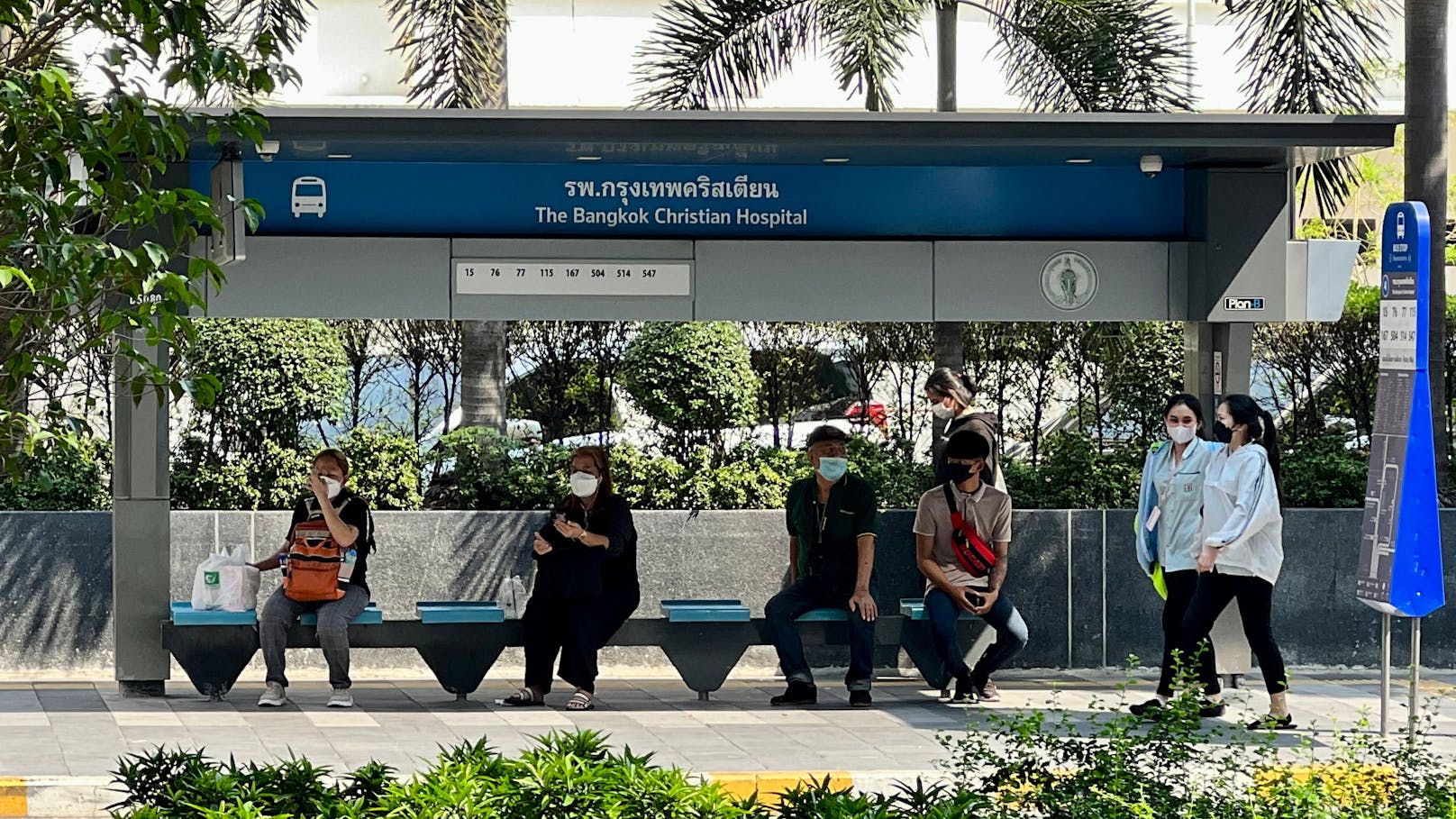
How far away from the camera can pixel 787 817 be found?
5.17 metres

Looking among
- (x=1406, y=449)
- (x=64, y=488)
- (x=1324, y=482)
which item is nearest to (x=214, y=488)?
(x=64, y=488)

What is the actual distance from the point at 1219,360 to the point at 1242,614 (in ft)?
7.01

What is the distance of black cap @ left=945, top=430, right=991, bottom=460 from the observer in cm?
1073

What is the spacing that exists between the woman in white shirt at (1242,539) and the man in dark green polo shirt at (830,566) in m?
1.77

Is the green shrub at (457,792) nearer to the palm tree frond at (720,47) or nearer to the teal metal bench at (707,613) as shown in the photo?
the teal metal bench at (707,613)

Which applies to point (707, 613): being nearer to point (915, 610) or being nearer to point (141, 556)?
point (915, 610)

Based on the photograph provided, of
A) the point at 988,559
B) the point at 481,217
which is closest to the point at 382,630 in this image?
the point at 481,217

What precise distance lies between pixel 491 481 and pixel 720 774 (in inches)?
214

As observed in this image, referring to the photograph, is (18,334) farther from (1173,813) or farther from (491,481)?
(491,481)

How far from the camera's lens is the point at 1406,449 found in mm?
9516

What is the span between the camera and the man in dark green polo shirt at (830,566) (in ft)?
35.2

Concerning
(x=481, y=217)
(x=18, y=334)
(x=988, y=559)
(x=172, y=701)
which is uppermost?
(x=481, y=217)

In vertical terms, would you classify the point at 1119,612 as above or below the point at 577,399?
below

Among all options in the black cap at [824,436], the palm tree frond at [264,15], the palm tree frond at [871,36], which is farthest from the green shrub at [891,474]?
the palm tree frond at [264,15]
